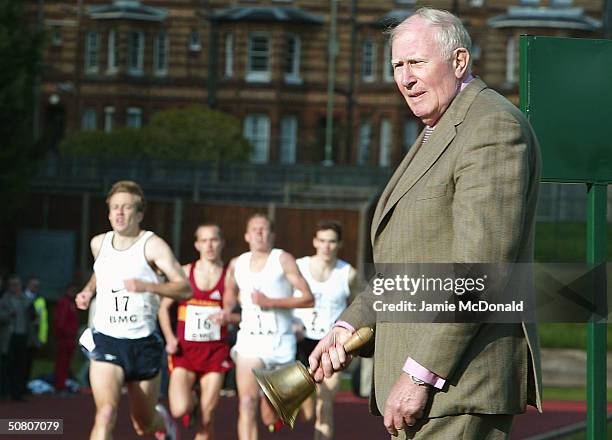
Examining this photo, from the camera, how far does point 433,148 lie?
4766 mm

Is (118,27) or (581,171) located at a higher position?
(118,27)

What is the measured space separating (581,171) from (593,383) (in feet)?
2.91

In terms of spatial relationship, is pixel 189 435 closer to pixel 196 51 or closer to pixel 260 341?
pixel 260 341

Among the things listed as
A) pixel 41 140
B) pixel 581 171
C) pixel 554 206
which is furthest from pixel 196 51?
pixel 581 171

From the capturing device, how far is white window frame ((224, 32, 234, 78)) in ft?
240

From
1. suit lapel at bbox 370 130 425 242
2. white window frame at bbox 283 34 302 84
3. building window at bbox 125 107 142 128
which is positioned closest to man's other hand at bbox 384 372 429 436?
suit lapel at bbox 370 130 425 242

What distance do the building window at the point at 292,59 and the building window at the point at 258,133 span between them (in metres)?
2.39

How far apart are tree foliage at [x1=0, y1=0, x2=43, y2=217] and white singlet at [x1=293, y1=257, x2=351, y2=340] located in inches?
1148

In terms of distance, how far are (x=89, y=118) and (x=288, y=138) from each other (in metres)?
9.39

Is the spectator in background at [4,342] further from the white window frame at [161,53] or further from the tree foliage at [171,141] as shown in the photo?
the white window frame at [161,53]

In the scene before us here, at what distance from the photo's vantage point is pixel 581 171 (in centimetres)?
628

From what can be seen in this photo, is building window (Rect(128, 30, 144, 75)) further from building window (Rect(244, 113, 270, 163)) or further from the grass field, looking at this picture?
the grass field

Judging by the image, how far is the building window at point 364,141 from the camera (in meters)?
69.6

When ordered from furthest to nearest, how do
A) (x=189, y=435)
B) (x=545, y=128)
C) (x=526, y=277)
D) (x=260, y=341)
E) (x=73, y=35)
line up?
1. (x=73, y=35)
2. (x=189, y=435)
3. (x=260, y=341)
4. (x=545, y=128)
5. (x=526, y=277)
